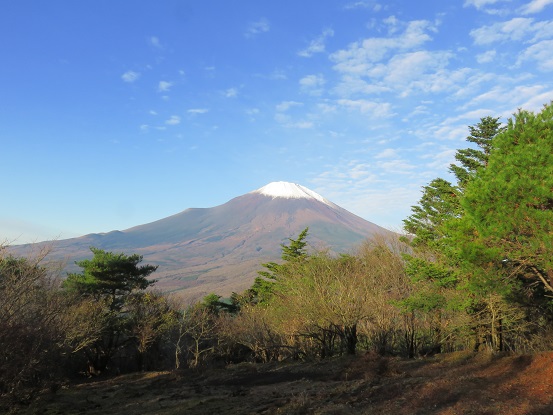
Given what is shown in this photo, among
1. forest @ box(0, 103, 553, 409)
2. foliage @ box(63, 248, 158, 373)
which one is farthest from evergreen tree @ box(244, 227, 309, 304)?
foliage @ box(63, 248, 158, 373)

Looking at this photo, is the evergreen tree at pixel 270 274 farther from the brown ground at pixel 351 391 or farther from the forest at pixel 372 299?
the brown ground at pixel 351 391

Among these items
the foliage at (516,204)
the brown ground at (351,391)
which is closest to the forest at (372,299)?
the foliage at (516,204)

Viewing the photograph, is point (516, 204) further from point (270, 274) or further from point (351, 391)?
point (270, 274)

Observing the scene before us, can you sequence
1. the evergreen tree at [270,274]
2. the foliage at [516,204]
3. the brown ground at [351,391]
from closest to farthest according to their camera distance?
the brown ground at [351,391]
the foliage at [516,204]
the evergreen tree at [270,274]

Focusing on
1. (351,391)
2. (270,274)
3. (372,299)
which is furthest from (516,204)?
(270,274)

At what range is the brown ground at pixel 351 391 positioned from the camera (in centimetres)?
1001

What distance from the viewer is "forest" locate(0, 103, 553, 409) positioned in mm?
11719

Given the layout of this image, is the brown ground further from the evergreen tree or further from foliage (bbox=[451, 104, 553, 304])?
the evergreen tree

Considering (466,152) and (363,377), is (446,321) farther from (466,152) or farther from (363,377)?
(466,152)

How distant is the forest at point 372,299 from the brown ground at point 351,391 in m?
2.10

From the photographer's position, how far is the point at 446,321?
73.3 ft

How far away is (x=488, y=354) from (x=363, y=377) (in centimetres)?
508

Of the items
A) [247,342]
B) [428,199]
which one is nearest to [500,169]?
[428,199]

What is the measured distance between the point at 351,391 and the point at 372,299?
369 inches
